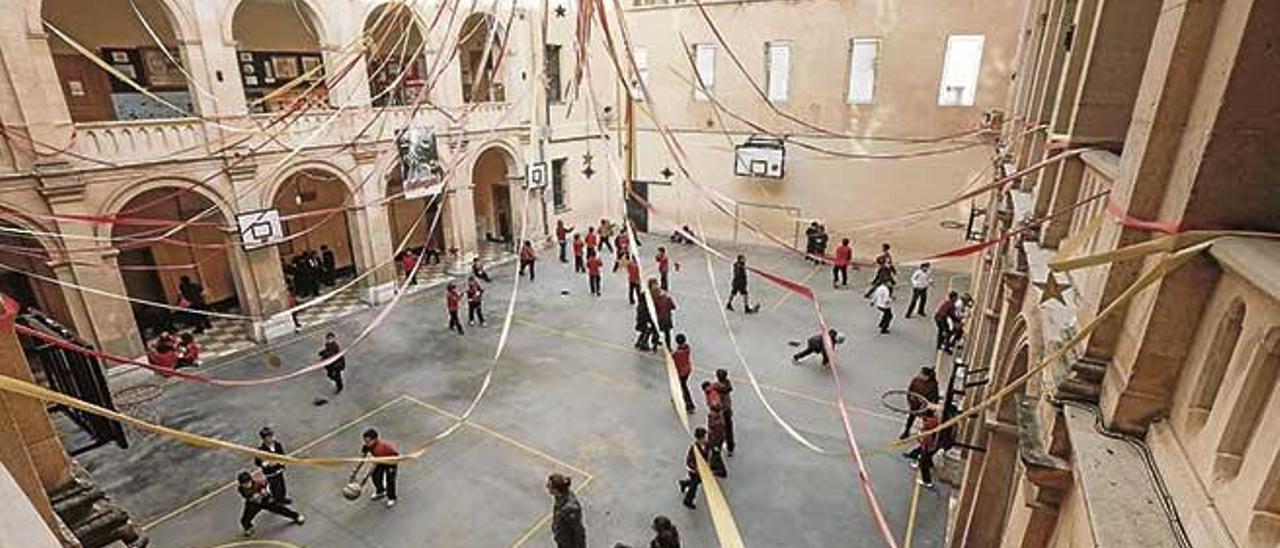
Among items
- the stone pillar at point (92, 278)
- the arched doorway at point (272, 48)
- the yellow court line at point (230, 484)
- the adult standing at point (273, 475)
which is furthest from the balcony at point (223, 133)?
the yellow court line at point (230, 484)

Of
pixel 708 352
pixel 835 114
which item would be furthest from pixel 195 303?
pixel 835 114

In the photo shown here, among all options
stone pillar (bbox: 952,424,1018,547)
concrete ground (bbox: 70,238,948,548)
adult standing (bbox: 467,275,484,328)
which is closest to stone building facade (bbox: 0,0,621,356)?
adult standing (bbox: 467,275,484,328)

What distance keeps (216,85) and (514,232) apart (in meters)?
10.5

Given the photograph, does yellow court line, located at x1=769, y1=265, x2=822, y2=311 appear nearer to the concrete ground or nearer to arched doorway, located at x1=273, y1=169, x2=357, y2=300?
the concrete ground

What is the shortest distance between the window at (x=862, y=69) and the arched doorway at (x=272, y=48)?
15256mm

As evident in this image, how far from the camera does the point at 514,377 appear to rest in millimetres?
12812

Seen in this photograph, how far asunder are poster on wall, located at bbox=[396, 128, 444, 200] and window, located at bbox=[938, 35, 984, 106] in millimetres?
14857

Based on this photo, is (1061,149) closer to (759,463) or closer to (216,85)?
(759,463)

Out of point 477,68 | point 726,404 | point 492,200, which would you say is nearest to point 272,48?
point 477,68

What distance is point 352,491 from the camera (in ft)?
30.1

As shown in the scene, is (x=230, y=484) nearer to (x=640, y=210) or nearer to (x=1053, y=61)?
(x=1053, y=61)

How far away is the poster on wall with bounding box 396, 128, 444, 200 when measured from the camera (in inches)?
670

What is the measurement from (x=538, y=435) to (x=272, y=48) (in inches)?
560

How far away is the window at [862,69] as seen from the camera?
1867cm
